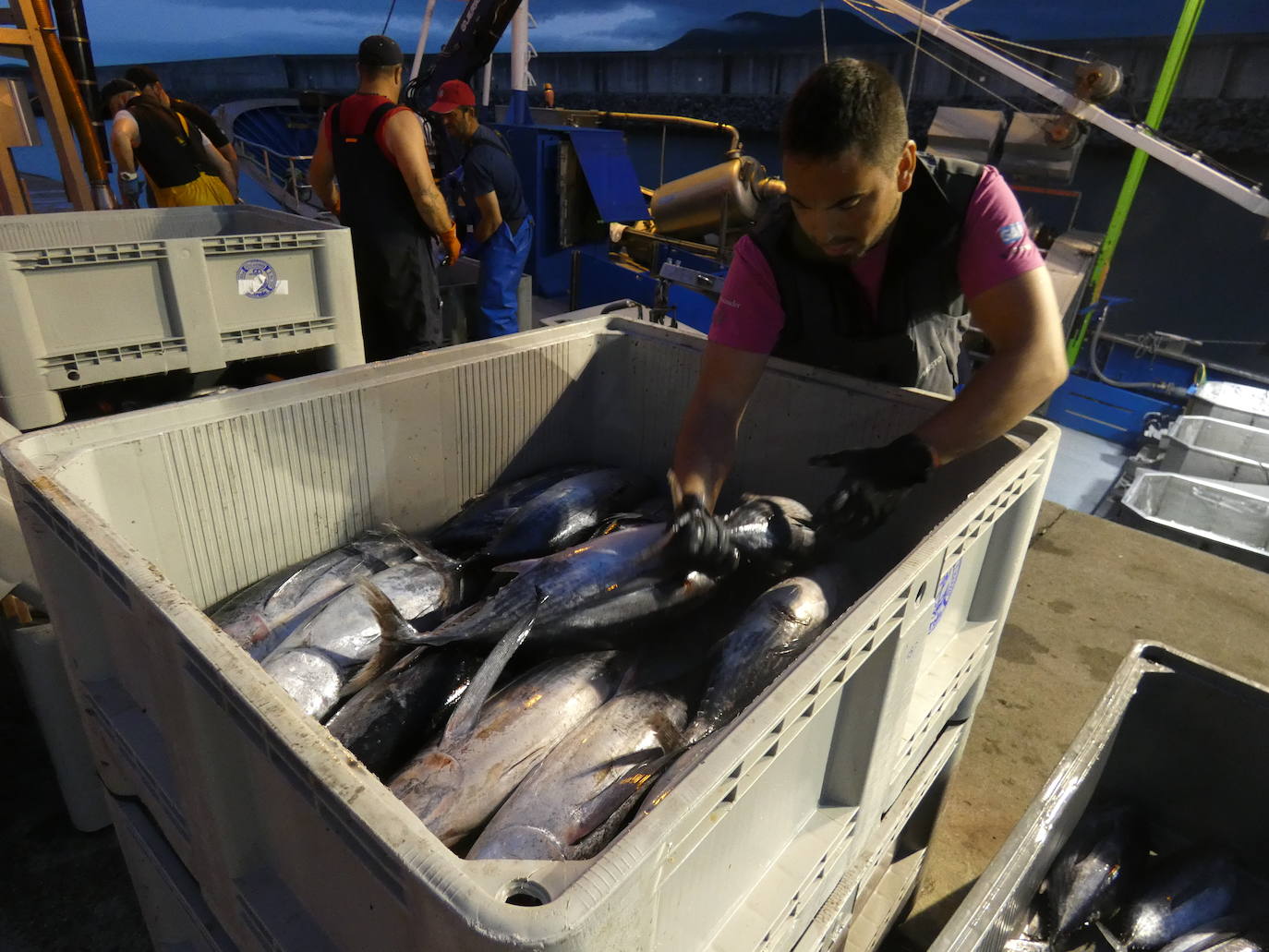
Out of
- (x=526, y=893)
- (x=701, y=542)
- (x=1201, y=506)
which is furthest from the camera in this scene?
(x=1201, y=506)

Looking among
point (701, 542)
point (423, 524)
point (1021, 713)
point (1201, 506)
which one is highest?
point (701, 542)

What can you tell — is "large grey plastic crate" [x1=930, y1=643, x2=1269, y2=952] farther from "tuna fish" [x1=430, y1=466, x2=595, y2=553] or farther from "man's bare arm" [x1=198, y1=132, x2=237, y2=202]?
"man's bare arm" [x1=198, y1=132, x2=237, y2=202]

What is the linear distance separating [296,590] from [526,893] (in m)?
1.37

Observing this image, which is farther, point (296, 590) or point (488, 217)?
point (488, 217)

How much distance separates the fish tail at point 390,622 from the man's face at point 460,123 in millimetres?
3723

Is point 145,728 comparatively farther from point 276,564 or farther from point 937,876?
point 937,876

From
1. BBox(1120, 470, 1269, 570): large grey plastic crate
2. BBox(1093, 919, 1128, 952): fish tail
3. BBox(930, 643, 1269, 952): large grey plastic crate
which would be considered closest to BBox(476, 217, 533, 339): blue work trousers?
BBox(930, 643, 1269, 952): large grey plastic crate

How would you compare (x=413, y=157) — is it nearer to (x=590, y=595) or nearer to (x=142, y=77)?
(x=590, y=595)

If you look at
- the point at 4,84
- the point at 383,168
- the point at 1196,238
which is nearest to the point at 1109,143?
the point at 1196,238

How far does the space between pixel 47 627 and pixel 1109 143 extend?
62.4ft

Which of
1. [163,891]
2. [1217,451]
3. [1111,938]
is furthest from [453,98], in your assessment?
[1217,451]

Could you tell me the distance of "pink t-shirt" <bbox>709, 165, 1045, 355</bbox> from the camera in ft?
5.74

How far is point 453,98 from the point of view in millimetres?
4527

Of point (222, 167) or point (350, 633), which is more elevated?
point (222, 167)
